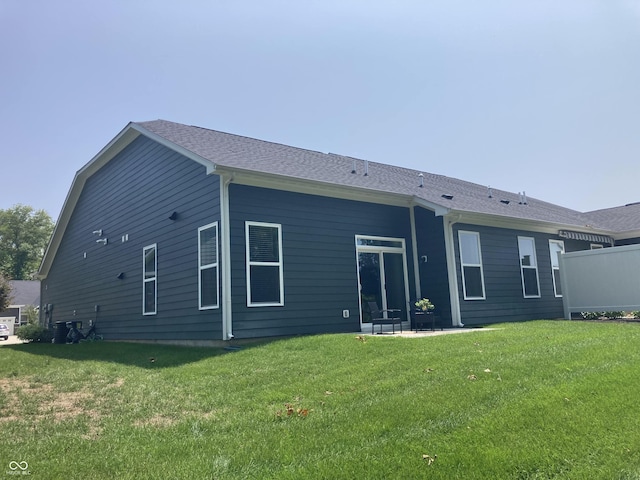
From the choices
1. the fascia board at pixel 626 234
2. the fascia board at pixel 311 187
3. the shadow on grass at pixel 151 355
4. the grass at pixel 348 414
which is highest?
the fascia board at pixel 311 187

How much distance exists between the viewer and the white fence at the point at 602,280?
40.2 feet

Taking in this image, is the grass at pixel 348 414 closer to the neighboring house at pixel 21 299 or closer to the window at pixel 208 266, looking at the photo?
the window at pixel 208 266

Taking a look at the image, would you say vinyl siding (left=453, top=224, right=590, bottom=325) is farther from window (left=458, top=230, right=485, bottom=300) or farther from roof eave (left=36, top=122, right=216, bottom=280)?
roof eave (left=36, top=122, right=216, bottom=280)

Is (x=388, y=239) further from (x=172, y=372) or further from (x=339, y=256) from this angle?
(x=172, y=372)

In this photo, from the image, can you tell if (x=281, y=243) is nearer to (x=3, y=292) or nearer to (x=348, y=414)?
(x=348, y=414)

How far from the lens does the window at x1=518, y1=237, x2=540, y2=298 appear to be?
13961 mm

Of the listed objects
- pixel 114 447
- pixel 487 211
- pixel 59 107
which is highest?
pixel 59 107

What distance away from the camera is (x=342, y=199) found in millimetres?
11422

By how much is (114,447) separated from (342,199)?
8.15m

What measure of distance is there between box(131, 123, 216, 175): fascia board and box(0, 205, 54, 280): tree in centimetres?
4190

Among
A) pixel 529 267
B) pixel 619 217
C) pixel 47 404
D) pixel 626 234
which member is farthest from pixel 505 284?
pixel 47 404

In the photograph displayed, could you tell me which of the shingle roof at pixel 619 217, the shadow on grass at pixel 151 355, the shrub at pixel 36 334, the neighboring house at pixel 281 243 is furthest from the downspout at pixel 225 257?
the shingle roof at pixel 619 217

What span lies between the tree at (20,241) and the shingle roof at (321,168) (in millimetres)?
42698

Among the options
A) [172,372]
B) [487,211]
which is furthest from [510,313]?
[172,372]
